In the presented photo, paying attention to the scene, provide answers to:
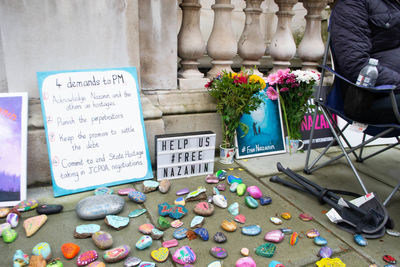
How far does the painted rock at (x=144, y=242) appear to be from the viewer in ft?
5.06

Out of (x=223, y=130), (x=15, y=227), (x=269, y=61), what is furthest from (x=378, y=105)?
(x=269, y=61)

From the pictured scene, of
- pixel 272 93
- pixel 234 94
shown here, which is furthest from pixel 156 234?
pixel 272 93

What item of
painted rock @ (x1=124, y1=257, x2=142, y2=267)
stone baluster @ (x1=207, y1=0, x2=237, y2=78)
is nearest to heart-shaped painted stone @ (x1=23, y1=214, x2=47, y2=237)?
painted rock @ (x1=124, y1=257, x2=142, y2=267)

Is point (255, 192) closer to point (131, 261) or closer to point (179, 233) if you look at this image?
point (179, 233)

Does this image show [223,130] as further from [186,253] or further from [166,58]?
[186,253]

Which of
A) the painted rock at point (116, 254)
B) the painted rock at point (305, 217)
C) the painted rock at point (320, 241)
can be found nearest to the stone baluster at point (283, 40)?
the painted rock at point (305, 217)

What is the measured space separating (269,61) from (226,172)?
9.69 ft

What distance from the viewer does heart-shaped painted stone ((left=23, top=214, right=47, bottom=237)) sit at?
163 cm

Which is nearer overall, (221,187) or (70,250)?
(70,250)

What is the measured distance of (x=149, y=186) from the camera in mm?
2127

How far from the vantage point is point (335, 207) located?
→ 194 centimetres

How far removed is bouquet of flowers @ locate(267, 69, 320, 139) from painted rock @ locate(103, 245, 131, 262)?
2.01 meters

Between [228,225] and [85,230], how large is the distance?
775mm

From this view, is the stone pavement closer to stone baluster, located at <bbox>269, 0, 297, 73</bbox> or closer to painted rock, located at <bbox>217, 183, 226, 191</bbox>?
painted rock, located at <bbox>217, 183, 226, 191</bbox>
